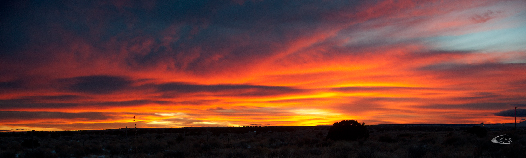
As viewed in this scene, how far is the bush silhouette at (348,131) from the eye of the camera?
33594mm

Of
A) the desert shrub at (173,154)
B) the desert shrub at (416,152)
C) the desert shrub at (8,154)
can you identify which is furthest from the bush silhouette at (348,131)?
the desert shrub at (8,154)

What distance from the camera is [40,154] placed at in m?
23.4

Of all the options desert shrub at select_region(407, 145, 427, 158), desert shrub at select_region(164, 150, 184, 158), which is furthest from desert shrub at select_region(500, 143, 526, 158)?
desert shrub at select_region(164, 150, 184, 158)

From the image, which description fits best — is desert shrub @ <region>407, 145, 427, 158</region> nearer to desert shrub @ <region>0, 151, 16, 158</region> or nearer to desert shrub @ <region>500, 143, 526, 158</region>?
desert shrub @ <region>500, 143, 526, 158</region>

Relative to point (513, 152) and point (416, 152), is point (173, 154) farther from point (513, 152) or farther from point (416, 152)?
point (513, 152)

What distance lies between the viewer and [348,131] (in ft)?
110

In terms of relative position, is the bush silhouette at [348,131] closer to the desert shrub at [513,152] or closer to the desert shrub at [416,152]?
the desert shrub at [416,152]

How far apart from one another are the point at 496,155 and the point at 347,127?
1581 centimetres

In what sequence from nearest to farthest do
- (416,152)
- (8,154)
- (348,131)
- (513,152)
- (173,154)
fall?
(513,152) → (416,152) → (173,154) → (8,154) → (348,131)

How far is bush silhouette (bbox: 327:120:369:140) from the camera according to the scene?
3359 centimetres

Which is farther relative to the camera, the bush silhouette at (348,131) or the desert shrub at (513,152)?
the bush silhouette at (348,131)

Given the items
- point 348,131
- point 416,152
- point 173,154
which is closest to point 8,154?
point 173,154

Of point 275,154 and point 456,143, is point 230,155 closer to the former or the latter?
point 275,154

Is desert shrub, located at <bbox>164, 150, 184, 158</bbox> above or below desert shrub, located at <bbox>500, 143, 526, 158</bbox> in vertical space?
below
